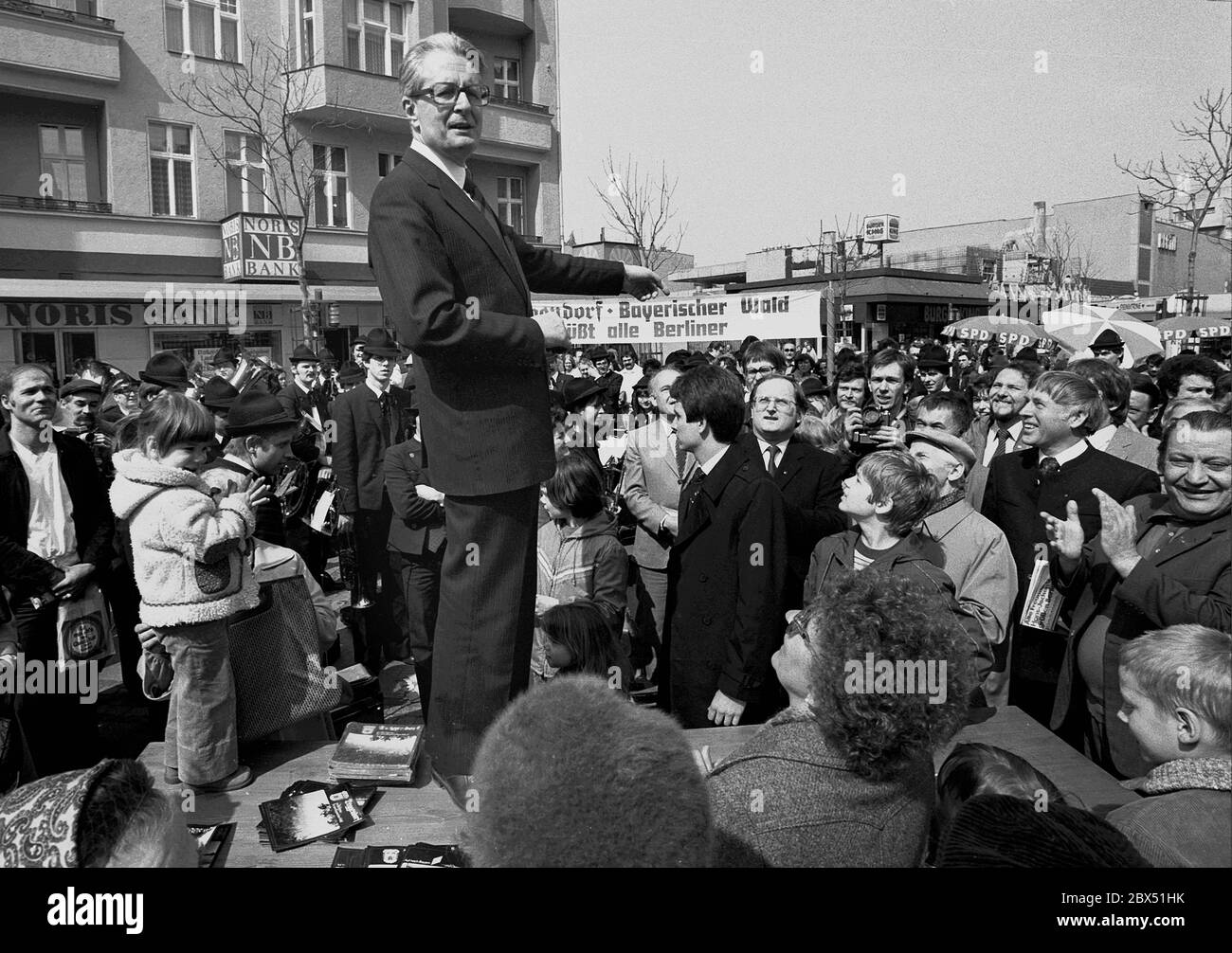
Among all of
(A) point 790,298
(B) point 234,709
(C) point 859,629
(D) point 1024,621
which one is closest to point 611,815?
(C) point 859,629

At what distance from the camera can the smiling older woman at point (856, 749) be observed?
158cm

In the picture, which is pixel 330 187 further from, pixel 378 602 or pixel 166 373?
pixel 166 373

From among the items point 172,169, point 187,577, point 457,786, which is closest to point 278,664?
point 187,577

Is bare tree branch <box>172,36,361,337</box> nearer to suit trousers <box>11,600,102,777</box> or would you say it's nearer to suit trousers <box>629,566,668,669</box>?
suit trousers <box>11,600,102,777</box>

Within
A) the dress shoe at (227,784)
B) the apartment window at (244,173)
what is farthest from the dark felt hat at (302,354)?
the dress shoe at (227,784)

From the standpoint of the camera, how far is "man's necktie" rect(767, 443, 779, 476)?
13.8 feet

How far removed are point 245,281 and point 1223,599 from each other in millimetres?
8719

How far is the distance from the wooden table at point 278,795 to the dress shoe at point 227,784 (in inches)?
0.8

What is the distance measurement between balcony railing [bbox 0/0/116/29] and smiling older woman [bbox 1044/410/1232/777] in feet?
48.2

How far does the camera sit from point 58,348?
15.2 metres

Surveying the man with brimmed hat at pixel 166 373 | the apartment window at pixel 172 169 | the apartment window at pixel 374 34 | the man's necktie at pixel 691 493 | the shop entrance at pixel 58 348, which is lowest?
the man's necktie at pixel 691 493

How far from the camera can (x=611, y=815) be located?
1.16 m

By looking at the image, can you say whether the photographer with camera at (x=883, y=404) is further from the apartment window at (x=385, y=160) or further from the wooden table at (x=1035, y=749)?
the apartment window at (x=385, y=160)

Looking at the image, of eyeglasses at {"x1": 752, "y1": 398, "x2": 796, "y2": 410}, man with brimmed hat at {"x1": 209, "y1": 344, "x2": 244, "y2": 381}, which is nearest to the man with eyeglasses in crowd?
eyeglasses at {"x1": 752, "y1": 398, "x2": 796, "y2": 410}
